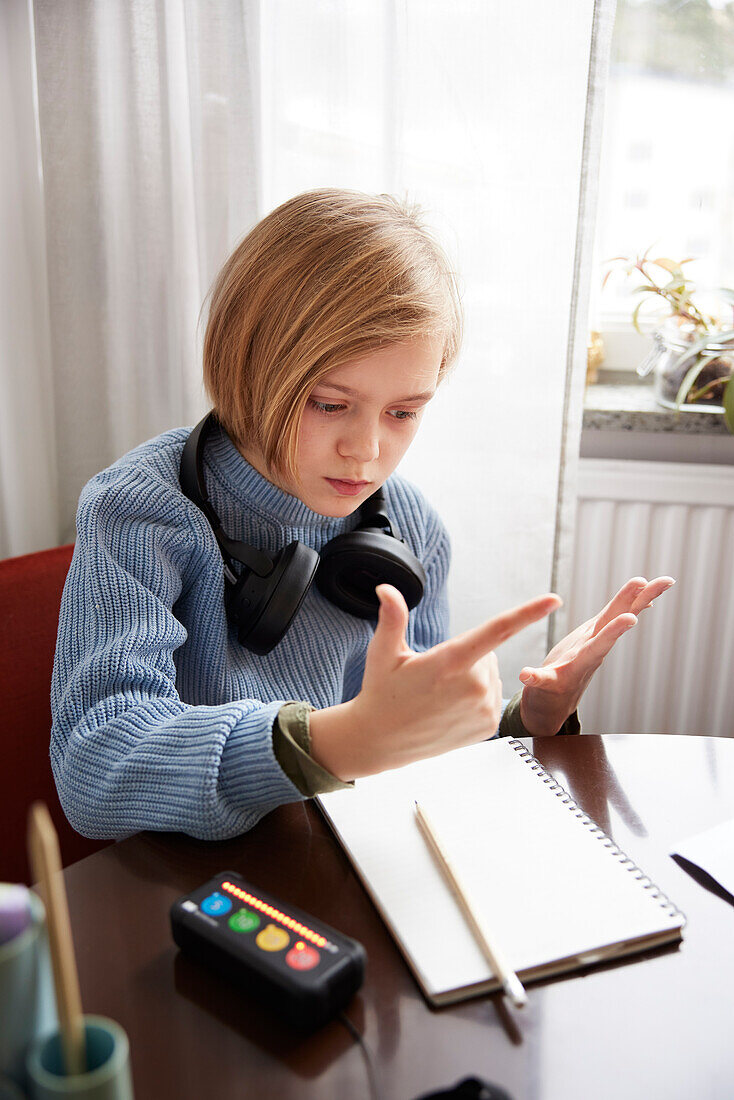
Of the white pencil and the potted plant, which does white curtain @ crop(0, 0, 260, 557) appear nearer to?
the potted plant

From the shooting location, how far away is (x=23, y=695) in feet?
3.78

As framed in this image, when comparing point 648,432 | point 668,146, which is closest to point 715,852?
point 648,432

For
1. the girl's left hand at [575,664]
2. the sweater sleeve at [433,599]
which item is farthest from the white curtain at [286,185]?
the girl's left hand at [575,664]

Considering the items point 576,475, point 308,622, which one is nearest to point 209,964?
point 308,622

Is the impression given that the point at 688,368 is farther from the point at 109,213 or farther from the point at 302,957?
the point at 302,957

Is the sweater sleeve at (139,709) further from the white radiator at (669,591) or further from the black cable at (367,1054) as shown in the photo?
the white radiator at (669,591)

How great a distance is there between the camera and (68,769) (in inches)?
32.8

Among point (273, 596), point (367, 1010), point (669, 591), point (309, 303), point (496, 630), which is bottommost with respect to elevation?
point (669, 591)

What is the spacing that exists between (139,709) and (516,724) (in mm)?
476

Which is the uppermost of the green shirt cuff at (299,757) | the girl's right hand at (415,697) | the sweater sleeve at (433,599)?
the girl's right hand at (415,697)

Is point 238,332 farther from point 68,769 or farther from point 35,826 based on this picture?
point 35,826

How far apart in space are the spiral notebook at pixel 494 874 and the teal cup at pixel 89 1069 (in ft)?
0.92

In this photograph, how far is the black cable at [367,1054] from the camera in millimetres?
547

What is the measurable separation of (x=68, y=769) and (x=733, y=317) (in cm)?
148
